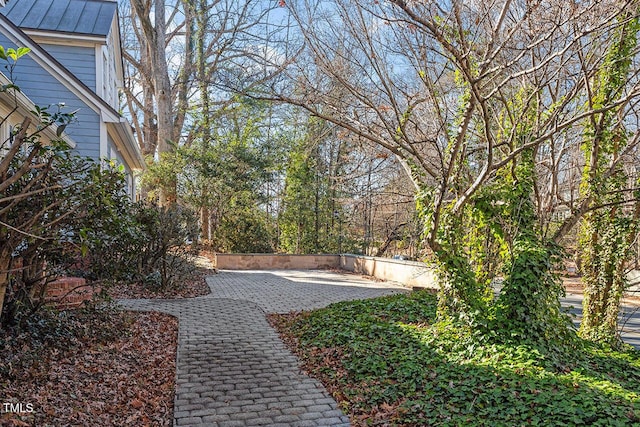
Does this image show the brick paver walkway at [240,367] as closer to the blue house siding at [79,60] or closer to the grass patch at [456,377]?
the grass patch at [456,377]

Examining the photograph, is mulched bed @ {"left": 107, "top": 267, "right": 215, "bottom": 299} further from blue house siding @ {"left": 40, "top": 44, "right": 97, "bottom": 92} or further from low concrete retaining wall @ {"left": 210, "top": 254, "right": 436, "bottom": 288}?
blue house siding @ {"left": 40, "top": 44, "right": 97, "bottom": 92}

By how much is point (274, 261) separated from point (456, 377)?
1126 centimetres

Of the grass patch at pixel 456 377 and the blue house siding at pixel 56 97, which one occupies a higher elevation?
the blue house siding at pixel 56 97

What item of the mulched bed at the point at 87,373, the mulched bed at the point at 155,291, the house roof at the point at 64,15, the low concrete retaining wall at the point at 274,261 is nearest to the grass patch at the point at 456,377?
the mulched bed at the point at 87,373

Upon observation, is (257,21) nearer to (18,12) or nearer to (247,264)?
(18,12)

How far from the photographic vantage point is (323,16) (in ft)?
17.9

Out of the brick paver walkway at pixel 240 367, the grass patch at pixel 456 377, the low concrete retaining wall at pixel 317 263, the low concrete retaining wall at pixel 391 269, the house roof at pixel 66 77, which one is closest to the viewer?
the grass patch at pixel 456 377

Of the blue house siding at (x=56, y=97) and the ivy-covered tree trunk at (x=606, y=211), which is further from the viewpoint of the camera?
the blue house siding at (x=56, y=97)

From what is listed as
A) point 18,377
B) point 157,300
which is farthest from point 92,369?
point 157,300

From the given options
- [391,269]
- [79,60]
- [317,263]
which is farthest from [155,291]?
[317,263]

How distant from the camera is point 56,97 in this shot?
9.65 meters

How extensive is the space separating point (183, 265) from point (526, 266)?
805cm

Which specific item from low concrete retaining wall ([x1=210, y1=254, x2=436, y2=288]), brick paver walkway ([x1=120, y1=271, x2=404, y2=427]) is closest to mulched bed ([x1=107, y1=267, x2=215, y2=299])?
brick paver walkway ([x1=120, y1=271, x2=404, y2=427])

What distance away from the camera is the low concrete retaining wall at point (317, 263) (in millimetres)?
12656
